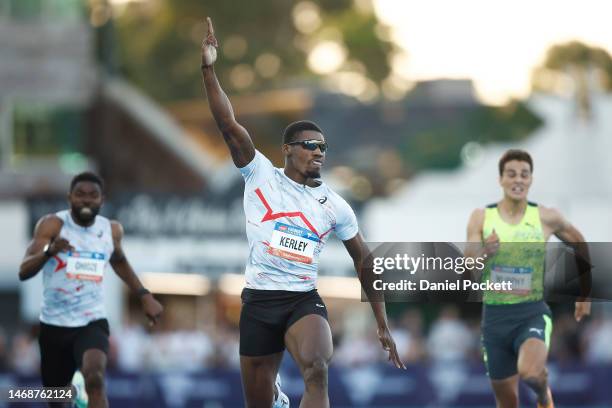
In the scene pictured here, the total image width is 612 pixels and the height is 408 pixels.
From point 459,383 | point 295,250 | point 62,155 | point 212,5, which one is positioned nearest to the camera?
point 295,250

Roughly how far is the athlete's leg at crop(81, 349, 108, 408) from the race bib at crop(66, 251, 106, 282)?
2.41 feet

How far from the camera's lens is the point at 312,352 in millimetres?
9812

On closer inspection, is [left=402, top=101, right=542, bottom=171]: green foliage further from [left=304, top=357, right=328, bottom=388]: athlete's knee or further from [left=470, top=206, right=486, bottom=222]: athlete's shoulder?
[left=304, top=357, right=328, bottom=388]: athlete's knee

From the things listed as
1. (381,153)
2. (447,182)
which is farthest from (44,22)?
(381,153)

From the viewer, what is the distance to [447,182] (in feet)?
123

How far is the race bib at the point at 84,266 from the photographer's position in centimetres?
1195

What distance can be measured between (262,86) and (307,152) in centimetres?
5171

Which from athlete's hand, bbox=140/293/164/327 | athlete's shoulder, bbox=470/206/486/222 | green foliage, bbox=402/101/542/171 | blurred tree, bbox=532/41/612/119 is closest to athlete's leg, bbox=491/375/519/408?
athlete's shoulder, bbox=470/206/486/222

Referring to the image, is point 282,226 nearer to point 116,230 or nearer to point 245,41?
point 116,230

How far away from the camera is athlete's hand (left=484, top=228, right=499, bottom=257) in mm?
11195

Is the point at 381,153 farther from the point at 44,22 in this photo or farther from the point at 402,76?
the point at 44,22

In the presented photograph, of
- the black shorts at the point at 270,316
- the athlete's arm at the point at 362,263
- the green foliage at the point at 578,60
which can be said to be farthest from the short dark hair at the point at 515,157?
the green foliage at the point at 578,60

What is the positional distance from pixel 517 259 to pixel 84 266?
3.99m

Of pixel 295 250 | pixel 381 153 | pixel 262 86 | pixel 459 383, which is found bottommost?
pixel 459 383
